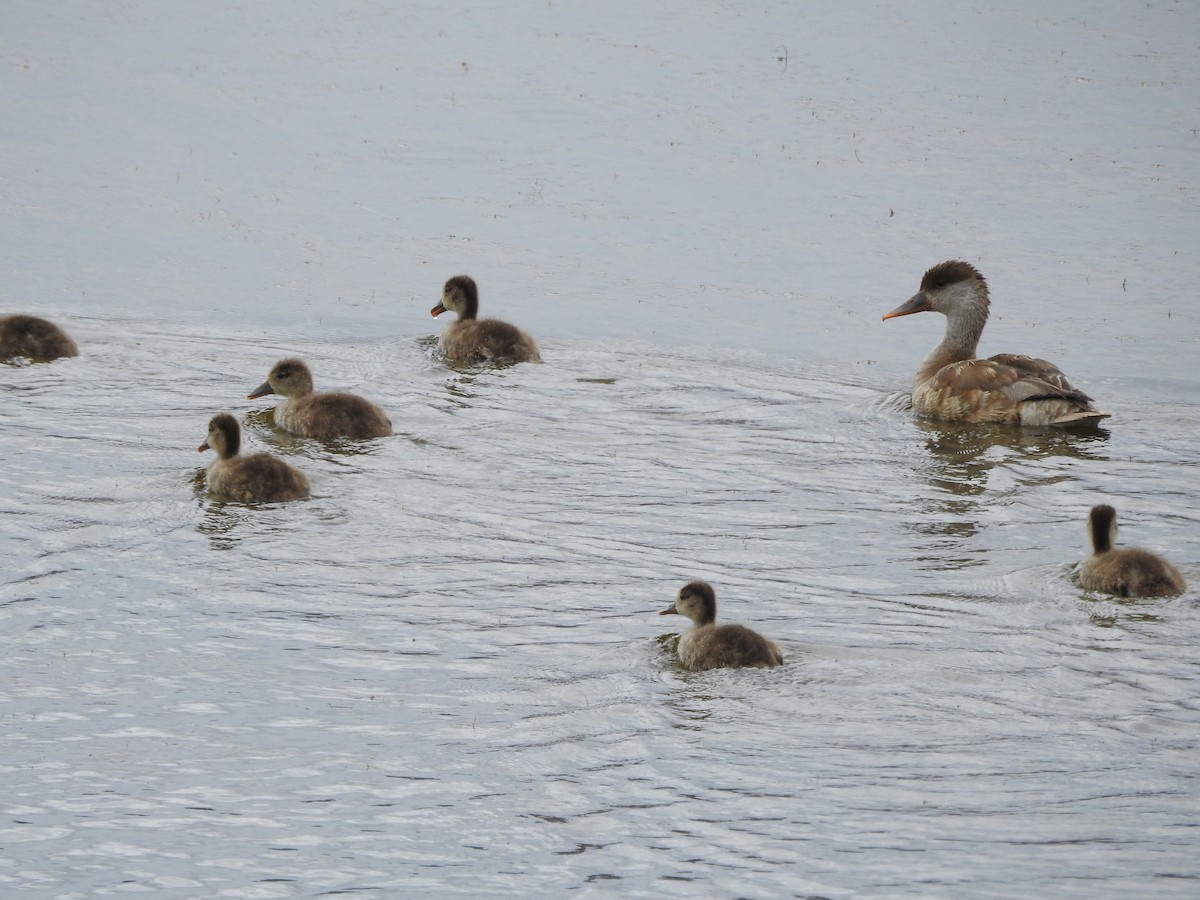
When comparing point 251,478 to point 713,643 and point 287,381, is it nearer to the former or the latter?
point 287,381

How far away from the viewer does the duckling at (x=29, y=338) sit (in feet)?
42.4

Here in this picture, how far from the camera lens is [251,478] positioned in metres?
10.2

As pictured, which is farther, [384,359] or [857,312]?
[857,312]

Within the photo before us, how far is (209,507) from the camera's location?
33.5ft

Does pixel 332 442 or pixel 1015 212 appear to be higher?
pixel 1015 212

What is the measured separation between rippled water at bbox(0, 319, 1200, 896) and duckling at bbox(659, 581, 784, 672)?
0.32 ft

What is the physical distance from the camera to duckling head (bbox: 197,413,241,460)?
1059 cm

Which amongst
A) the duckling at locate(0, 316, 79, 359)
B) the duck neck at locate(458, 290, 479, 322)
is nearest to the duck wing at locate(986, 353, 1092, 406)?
the duck neck at locate(458, 290, 479, 322)

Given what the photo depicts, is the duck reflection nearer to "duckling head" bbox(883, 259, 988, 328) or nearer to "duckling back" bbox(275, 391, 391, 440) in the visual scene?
"duckling head" bbox(883, 259, 988, 328)

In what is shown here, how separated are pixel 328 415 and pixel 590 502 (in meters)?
2.26

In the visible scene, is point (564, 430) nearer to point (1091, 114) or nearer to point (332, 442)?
point (332, 442)

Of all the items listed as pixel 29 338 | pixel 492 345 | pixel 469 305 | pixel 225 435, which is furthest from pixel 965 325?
pixel 29 338

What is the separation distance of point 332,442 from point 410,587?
2964 mm

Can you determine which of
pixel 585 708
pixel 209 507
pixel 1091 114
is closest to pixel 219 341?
pixel 209 507
